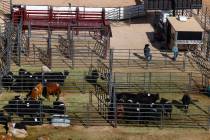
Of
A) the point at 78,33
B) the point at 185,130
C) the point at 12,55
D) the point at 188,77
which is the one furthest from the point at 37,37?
the point at 185,130

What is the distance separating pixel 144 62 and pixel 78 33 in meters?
5.72

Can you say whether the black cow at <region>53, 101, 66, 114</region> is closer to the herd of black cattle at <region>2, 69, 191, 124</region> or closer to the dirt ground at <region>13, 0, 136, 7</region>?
the herd of black cattle at <region>2, 69, 191, 124</region>

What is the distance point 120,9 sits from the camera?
4559 cm

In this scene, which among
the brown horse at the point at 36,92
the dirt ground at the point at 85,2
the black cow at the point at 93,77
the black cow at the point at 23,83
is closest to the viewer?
the brown horse at the point at 36,92

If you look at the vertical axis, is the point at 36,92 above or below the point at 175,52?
below

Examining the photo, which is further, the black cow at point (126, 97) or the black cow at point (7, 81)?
the black cow at point (7, 81)

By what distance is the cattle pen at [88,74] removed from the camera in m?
29.7

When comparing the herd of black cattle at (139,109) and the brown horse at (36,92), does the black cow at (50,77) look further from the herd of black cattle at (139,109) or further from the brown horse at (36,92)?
the herd of black cattle at (139,109)

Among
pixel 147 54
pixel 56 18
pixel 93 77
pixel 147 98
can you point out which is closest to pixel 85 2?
pixel 56 18

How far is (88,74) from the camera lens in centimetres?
3541

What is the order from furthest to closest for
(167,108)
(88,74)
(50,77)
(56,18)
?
(56,18) → (88,74) → (50,77) → (167,108)

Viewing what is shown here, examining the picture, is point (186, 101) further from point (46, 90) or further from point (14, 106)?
point (14, 106)

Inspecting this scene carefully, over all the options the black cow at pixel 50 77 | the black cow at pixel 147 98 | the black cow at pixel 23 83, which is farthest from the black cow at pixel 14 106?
the black cow at pixel 147 98

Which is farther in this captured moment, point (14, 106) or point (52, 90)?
point (52, 90)
